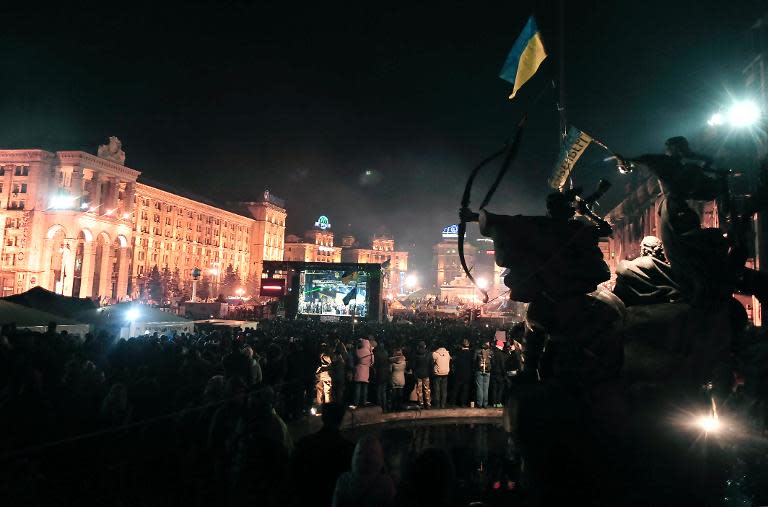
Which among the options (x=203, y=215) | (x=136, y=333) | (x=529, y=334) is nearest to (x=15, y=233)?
(x=203, y=215)

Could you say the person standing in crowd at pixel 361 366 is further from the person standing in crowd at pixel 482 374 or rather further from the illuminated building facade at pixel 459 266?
the illuminated building facade at pixel 459 266

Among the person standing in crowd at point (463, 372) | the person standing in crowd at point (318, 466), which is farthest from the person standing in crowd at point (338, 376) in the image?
the person standing in crowd at point (318, 466)

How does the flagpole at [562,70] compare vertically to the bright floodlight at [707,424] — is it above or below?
above

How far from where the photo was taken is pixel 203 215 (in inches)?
4158

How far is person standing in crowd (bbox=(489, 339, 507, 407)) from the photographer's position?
13.3m

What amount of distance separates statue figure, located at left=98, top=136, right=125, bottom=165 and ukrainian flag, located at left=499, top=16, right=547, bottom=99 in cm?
8238

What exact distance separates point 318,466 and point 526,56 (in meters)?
8.12

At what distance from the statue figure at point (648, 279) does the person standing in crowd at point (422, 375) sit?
8658 millimetres

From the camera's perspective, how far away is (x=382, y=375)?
1289cm

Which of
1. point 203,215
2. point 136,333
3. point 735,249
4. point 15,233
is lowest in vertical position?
point 136,333

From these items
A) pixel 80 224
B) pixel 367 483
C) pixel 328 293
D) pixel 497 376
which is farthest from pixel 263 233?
pixel 367 483

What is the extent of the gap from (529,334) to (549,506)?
1.43 metres

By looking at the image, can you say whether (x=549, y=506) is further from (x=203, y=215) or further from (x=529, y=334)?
(x=203, y=215)

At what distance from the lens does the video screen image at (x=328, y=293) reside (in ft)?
149
